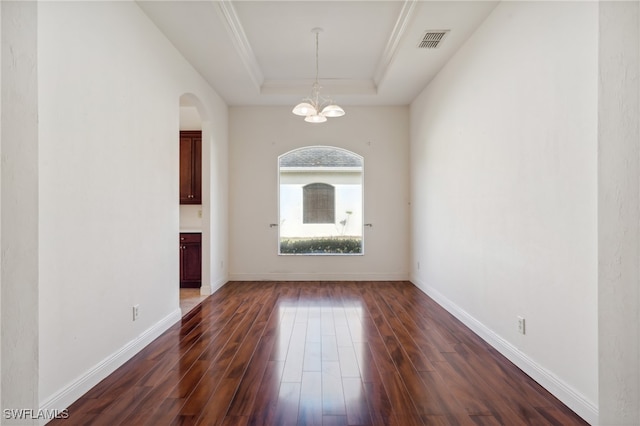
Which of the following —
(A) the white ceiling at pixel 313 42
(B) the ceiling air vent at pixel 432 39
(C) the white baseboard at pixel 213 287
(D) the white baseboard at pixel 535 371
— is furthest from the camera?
(C) the white baseboard at pixel 213 287

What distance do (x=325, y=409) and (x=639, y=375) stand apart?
150 cm

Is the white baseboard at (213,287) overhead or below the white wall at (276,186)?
below

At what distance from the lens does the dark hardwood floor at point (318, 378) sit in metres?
1.92

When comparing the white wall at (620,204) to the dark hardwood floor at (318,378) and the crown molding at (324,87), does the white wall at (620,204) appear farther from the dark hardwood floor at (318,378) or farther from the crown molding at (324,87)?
the crown molding at (324,87)

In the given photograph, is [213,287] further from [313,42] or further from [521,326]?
[521,326]

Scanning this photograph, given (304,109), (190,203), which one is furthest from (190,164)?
(304,109)

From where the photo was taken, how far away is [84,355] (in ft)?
7.23

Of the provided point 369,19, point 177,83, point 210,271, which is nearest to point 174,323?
point 210,271

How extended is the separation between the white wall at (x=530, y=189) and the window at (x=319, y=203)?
239 centimetres

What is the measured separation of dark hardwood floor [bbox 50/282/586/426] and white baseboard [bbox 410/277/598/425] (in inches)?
2.1

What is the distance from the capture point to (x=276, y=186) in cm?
585

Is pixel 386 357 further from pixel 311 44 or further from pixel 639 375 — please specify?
pixel 311 44

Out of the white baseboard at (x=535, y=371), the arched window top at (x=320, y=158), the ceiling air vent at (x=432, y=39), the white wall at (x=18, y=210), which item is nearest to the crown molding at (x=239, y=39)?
the arched window top at (x=320, y=158)

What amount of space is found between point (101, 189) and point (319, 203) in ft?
13.1
